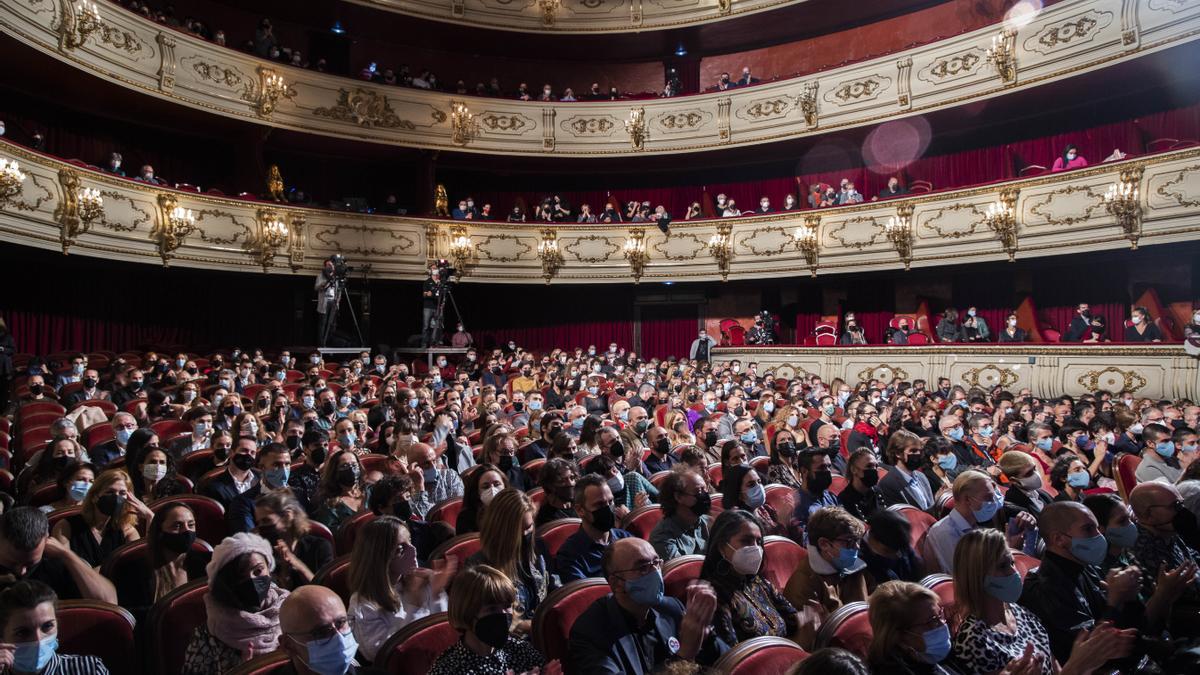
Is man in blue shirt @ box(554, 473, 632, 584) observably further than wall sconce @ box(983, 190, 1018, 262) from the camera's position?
No

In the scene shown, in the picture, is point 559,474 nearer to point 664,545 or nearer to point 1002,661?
point 664,545

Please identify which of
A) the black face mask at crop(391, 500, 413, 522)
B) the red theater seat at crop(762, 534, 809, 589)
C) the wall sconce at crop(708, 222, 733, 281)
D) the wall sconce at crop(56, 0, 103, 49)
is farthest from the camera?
the wall sconce at crop(708, 222, 733, 281)

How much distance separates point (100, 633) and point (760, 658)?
73.3 inches

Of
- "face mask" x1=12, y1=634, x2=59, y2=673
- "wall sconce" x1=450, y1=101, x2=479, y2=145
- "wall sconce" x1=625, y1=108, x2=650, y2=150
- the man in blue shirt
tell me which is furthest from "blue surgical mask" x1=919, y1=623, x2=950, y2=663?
"wall sconce" x1=625, y1=108, x2=650, y2=150

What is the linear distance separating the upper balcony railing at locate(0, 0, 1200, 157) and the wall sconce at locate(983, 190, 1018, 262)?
1.65 metres

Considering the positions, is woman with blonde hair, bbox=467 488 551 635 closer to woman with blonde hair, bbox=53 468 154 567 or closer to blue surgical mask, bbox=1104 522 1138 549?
woman with blonde hair, bbox=53 468 154 567

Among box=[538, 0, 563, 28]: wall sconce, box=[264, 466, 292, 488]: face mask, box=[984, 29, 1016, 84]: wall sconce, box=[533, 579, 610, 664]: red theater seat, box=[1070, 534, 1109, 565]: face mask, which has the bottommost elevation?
box=[533, 579, 610, 664]: red theater seat


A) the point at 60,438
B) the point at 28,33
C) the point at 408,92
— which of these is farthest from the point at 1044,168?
the point at 28,33

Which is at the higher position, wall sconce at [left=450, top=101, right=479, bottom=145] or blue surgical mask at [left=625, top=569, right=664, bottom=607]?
wall sconce at [left=450, top=101, right=479, bottom=145]

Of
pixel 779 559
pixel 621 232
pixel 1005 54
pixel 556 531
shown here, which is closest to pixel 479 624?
pixel 556 531

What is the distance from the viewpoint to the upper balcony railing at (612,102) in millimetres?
9898

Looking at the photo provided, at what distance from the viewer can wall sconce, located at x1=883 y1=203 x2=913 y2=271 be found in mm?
12625

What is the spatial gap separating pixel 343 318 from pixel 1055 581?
42.8ft

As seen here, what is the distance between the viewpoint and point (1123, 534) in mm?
2824
